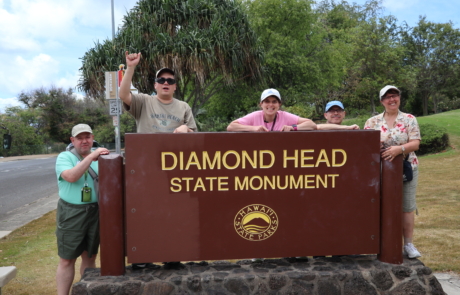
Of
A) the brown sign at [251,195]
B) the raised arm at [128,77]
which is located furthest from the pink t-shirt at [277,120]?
the raised arm at [128,77]

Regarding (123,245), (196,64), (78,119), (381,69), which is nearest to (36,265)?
(123,245)

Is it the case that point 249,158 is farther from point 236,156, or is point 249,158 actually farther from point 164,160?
point 164,160

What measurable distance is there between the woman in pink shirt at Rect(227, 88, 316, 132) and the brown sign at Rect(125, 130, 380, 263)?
0.72 feet

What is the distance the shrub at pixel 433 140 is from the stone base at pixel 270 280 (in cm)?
1332

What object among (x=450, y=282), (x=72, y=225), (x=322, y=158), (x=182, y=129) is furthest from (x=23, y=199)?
(x=450, y=282)

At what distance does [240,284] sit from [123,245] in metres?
0.98

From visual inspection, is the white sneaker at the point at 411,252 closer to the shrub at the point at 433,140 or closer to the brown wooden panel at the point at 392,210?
the brown wooden panel at the point at 392,210

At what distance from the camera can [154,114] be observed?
3469 mm

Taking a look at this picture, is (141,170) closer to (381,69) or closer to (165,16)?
(165,16)

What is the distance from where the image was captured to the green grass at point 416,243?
438 centimetres

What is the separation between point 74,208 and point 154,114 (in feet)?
3.31

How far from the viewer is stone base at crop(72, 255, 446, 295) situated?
312 centimetres

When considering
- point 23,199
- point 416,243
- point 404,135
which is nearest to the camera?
point 404,135

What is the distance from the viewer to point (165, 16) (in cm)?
1622
